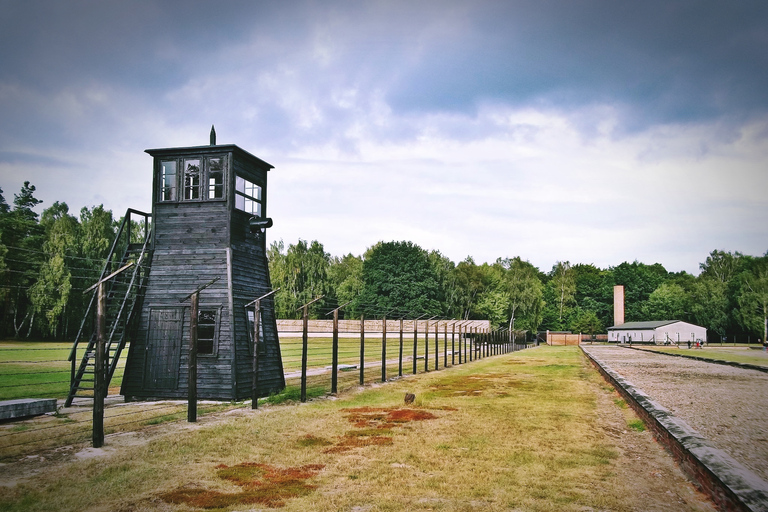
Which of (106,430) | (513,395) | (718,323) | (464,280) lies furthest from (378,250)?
(106,430)

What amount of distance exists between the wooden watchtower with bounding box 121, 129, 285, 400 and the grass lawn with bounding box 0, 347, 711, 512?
348 centimetres

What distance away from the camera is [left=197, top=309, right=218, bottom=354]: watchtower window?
51.7ft

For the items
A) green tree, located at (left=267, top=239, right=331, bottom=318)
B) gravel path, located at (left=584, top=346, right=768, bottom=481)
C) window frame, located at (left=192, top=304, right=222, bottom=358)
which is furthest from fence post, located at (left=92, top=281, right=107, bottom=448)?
green tree, located at (left=267, top=239, right=331, bottom=318)

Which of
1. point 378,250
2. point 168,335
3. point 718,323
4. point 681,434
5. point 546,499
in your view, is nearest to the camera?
point 546,499

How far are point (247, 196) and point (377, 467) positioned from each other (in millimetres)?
11601

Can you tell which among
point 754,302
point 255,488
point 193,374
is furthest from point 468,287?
point 255,488

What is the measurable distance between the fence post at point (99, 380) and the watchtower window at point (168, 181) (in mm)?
7805

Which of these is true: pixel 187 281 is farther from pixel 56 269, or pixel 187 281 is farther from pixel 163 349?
pixel 56 269

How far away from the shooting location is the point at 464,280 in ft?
325

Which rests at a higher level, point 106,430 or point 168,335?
point 168,335

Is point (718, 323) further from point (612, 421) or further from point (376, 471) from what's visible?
point (376, 471)

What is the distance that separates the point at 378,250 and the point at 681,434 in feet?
257

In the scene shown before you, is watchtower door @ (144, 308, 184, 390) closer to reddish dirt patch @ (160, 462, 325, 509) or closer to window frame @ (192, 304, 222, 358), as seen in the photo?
window frame @ (192, 304, 222, 358)

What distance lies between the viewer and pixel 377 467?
25.4 feet
